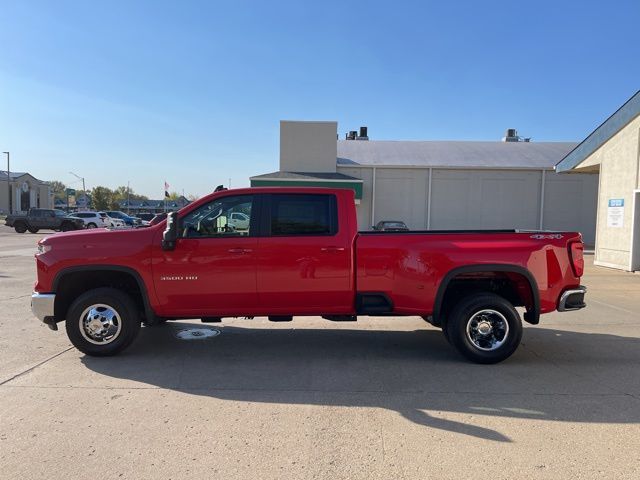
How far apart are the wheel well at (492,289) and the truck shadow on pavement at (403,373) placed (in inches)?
23.2

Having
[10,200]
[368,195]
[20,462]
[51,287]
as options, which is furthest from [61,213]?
[10,200]

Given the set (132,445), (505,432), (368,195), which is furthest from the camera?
(368,195)

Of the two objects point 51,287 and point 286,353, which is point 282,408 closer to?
point 286,353

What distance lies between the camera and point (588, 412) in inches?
165

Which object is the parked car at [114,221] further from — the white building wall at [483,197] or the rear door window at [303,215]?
the rear door window at [303,215]

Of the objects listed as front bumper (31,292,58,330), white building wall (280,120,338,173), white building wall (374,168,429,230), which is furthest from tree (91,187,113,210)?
front bumper (31,292,58,330)

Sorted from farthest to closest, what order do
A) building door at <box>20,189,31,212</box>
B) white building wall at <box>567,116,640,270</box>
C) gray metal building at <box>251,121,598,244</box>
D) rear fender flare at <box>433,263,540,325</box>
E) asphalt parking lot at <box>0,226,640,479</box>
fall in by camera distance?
building door at <box>20,189,31,212</box> < gray metal building at <box>251,121,598,244</box> < white building wall at <box>567,116,640,270</box> < rear fender flare at <box>433,263,540,325</box> < asphalt parking lot at <box>0,226,640,479</box>

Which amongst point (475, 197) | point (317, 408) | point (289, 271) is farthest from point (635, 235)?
point (475, 197)

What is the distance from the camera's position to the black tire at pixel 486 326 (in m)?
5.46

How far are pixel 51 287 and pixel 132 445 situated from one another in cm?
269

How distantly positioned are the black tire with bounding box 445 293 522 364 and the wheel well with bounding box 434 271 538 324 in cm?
24

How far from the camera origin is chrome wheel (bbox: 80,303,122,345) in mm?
5531

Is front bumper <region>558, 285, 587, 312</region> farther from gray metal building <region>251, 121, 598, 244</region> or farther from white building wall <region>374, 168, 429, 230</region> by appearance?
white building wall <region>374, 168, 429, 230</region>

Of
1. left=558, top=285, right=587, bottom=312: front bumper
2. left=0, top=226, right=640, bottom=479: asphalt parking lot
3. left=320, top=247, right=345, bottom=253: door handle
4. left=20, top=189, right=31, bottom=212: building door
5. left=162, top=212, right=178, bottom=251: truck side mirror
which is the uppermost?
left=20, top=189, right=31, bottom=212: building door
